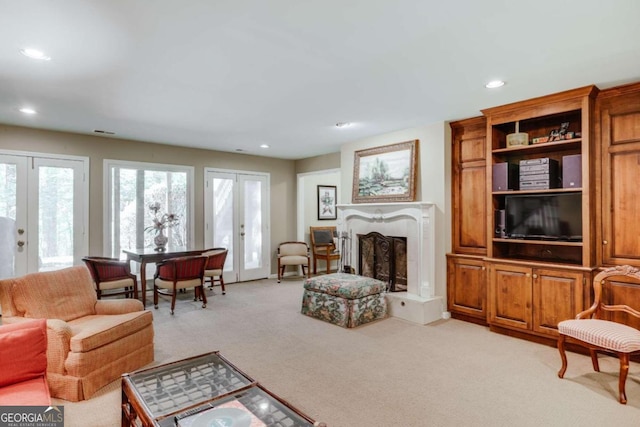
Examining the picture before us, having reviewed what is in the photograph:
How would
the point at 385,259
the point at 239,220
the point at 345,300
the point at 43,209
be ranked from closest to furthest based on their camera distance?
1. the point at 345,300
2. the point at 43,209
3. the point at 385,259
4. the point at 239,220

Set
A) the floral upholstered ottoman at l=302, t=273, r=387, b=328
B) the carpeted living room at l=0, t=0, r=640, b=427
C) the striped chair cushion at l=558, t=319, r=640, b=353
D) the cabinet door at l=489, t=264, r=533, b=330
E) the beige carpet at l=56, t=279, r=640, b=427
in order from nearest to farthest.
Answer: the carpeted living room at l=0, t=0, r=640, b=427 < the beige carpet at l=56, t=279, r=640, b=427 < the striped chair cushion at l=558, t=319, r=640, b=353 < the cabinet door at l=489, t=264, r=533, b=330 < the floral upholstered ottoman at l=302, t=273, r=387, b=328

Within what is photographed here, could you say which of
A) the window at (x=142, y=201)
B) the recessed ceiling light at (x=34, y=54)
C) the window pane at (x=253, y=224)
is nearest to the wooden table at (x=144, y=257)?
the window at (x=142, y=201)

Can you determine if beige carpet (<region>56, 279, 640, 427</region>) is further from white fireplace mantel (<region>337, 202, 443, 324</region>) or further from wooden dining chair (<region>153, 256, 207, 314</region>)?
wooden dining chair (<region>153, 256, 207, 314</region>)

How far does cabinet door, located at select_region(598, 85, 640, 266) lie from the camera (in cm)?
321

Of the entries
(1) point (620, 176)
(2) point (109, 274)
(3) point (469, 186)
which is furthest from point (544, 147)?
(2) point (109, 274)

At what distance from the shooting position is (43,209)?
4836 mm

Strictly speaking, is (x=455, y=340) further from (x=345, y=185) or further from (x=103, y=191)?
(x=103, y=191)

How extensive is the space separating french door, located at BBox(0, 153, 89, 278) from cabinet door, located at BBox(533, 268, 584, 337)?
5.94 metres

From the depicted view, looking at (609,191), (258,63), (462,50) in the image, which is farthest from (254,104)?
(609,191)

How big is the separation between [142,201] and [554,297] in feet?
19.0

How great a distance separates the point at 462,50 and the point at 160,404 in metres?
2.98

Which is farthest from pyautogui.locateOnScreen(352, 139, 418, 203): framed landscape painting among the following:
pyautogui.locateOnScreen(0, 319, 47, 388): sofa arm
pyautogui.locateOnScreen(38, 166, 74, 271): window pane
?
pyautogui.locateOnScreen(38, 166, 74, 271): window pane

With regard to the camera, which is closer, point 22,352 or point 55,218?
point 22,352

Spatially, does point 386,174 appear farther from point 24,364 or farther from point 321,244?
point 24,364
